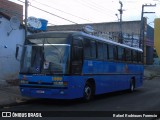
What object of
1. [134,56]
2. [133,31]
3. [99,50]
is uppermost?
[133,31]

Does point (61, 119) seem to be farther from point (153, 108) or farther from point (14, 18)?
point (14, 18)

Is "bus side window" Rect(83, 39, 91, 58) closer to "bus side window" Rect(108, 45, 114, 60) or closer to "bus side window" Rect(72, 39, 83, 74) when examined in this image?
"bus side window" Rect(72, 39, 83, 74)

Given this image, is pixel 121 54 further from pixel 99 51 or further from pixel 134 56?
pixel 99 51

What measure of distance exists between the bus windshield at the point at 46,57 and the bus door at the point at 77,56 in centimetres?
34

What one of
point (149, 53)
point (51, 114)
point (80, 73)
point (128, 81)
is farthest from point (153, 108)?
point (149, 53)

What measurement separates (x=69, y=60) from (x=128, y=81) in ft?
29.8

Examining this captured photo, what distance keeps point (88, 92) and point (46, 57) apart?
2740mm

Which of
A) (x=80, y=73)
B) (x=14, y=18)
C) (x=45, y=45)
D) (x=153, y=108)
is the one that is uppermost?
(x=14, y=18)

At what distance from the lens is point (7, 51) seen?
2178 cm

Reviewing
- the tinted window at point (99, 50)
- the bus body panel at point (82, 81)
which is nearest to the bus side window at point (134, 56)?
the bus body panel at point (82, 81)

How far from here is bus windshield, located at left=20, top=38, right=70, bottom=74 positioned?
49.3 feet

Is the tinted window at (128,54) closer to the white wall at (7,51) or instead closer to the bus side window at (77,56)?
the white wall at (7,51)

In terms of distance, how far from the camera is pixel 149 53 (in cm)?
6081

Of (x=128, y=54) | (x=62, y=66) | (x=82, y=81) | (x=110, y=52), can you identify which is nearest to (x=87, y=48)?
(x=82, y=81)
